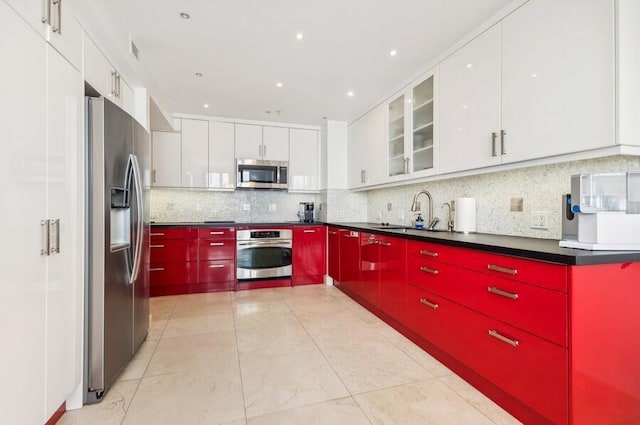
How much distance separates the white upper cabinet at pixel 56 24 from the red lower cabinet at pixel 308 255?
3030 mm

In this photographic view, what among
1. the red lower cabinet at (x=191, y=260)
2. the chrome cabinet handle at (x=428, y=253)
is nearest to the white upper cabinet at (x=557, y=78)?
the chrome cabinet handle at (x=428, y=253)

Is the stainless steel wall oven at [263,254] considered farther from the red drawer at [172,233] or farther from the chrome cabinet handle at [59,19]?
the chrome cabinet handle at [59,19]

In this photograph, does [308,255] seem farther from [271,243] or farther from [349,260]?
[349,260]

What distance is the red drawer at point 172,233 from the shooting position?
12.2ft

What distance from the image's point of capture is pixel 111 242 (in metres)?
1.85

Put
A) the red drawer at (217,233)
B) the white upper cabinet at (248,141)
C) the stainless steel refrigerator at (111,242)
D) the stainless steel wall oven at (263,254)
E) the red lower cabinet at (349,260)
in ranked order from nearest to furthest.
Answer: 1. the stainless steel refrigerator at (111,242)
2. the red lower cabinet at (349,260)
3. the red drawer at (217,233)
4. the stainless steel wall oven at (263,254)
5. the white upper cabinet at (248,141)

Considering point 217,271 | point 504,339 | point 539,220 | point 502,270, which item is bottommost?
point 217,271

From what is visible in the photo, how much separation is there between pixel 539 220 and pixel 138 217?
276 cm

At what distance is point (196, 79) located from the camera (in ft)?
10.1

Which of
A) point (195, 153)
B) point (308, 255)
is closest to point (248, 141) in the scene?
point (195, 153)

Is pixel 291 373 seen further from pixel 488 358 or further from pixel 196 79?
pixel 196 79

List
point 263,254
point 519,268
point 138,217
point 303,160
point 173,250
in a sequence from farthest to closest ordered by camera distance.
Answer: point 303,160, point 263,254, point 173,250, point 138,217, point 519,268

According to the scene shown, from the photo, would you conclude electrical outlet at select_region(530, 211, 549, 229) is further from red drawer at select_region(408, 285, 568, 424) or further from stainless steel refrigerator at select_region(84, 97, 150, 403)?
stainless steel refrigerator at select_region(84, 97, 150, 403)

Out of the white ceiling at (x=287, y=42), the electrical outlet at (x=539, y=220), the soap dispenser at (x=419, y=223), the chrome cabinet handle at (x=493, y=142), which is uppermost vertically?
the white ceiling at (x=287, y=42)
